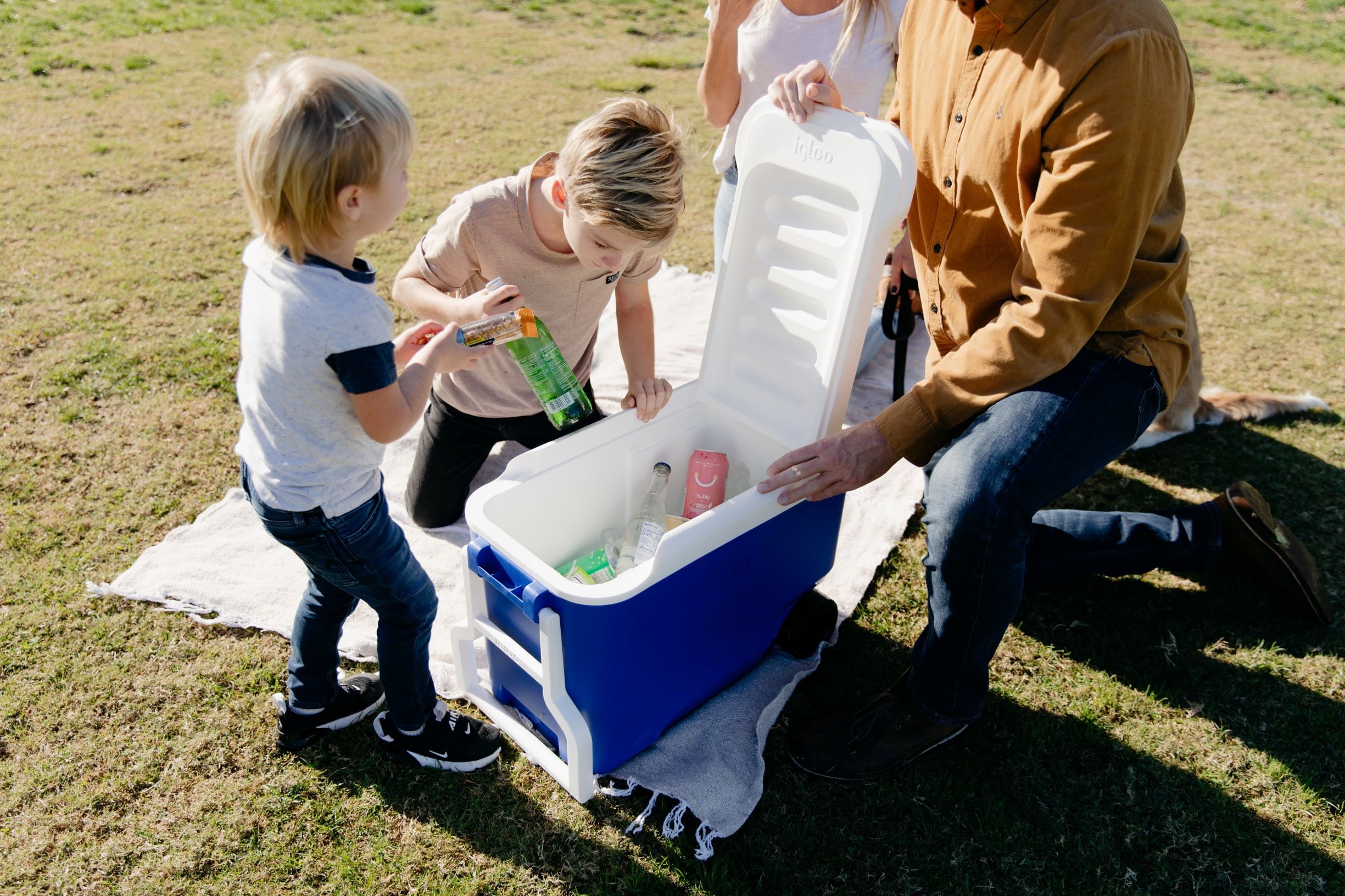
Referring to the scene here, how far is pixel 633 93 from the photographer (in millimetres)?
5488

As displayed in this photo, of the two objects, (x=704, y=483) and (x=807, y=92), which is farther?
→ (x=704, y=483)

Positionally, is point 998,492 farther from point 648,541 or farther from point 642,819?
point 642,819

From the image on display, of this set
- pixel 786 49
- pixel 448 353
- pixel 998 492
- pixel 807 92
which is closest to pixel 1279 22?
pixel 786 49

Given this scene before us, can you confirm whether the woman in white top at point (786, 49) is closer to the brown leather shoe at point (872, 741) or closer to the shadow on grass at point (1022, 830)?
the brown leather shoe at point (872, 741)

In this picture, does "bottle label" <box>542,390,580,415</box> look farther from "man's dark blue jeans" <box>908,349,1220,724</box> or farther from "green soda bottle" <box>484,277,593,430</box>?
"man's dark blue jeans" <box>908,349,1220,724</box>

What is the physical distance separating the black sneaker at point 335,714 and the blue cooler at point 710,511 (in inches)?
8.5

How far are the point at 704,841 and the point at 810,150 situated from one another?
1380 mm

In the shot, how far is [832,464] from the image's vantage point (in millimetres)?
1823

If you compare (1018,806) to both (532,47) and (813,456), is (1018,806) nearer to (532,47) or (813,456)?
(813,456)

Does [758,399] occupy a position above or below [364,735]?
above

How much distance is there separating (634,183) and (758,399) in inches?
23.0

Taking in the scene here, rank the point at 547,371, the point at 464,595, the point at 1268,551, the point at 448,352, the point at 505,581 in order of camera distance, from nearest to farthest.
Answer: the point at 448,352, the point at 505,581, the point at 547,371, the point at 464,595, the point at 1268,551

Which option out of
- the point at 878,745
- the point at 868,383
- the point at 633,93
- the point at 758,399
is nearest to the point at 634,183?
the point at 758,399

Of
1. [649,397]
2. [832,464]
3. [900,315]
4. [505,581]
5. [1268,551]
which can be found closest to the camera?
[505,581]
